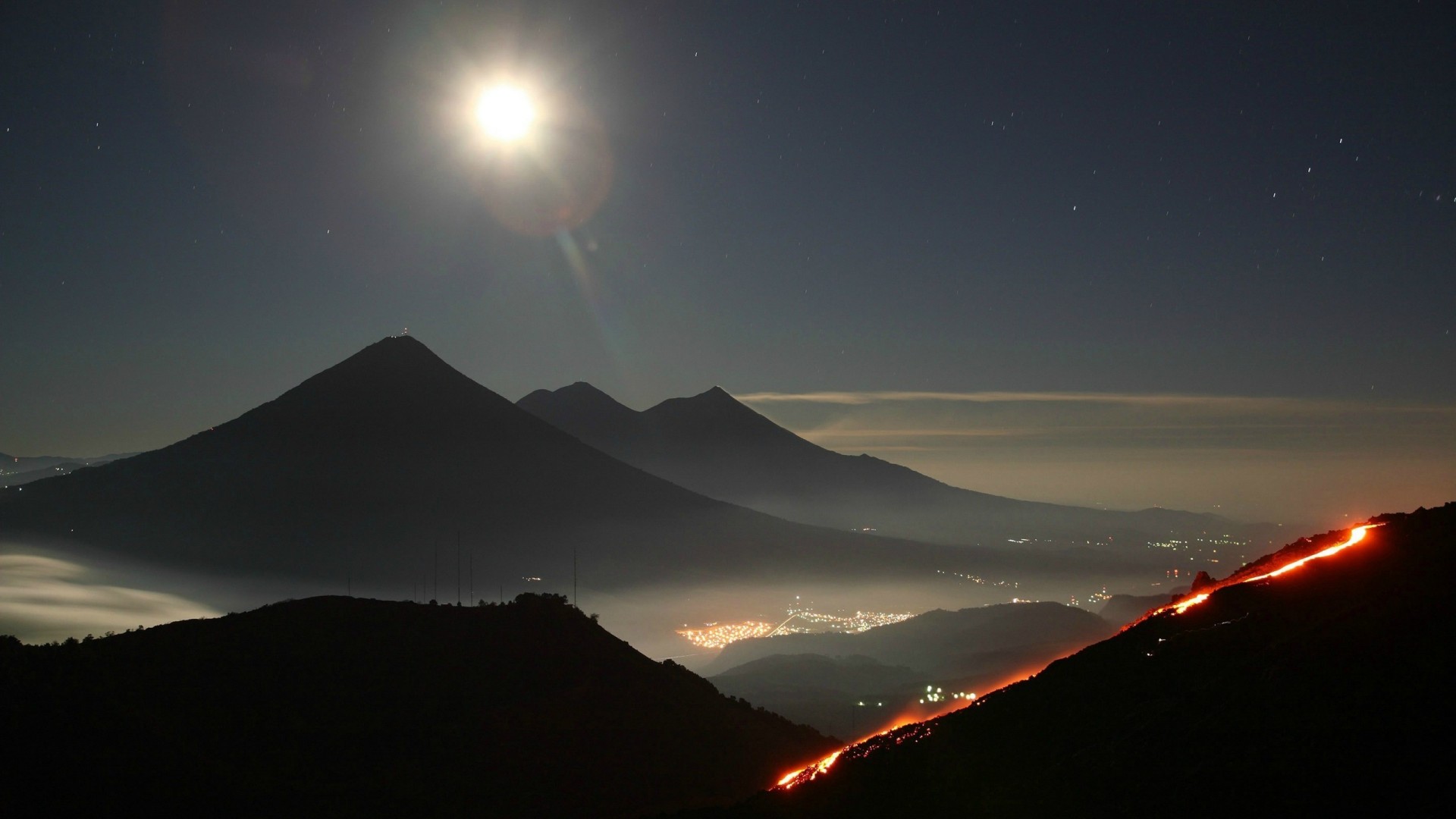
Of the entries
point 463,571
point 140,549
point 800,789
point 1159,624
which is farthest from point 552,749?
point 140,549

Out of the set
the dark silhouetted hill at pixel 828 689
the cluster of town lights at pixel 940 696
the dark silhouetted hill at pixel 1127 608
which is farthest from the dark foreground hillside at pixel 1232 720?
the dark silhouetted hill at pixel 1127 608

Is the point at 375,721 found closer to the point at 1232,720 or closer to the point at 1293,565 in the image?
the point at 1232,720

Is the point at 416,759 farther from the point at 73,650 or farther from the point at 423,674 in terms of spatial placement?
the point at 73,650

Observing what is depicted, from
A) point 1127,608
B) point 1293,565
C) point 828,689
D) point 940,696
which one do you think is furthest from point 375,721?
point 1127,608

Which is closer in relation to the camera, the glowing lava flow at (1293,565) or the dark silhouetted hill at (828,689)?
the glowing lava flow at (1293,565)

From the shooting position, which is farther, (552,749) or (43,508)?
(43,508)

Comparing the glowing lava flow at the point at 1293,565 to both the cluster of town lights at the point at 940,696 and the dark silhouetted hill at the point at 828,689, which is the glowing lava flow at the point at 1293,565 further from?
the cluster of town lights at the point at 940,696

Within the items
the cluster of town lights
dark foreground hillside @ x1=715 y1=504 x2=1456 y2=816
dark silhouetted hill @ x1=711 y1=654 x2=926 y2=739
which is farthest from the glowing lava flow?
the cluster of town lights
